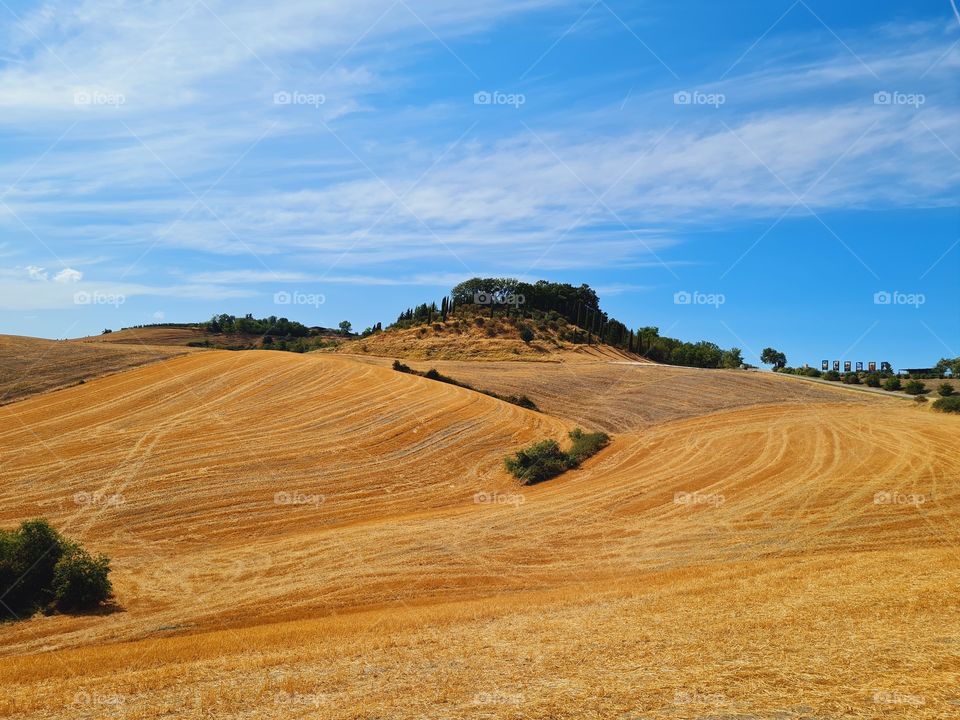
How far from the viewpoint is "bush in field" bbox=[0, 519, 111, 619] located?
23.2 meters

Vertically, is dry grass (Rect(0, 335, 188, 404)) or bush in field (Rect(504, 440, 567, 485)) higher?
dry grass (Rect(0, 335, 188, 404))

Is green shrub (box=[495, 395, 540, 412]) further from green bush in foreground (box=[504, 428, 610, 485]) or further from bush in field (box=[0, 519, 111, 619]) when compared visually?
bush in field (box=[0, 519, 111, 619])

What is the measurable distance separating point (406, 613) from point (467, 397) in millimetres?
33847

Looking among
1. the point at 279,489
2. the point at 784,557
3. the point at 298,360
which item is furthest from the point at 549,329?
the point at 784,557

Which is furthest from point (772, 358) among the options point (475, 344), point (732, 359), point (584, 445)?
point (584, 445)

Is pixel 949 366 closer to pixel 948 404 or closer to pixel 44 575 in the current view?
pixel 948 404

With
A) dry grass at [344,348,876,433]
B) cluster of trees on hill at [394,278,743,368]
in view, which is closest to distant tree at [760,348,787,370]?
cluster of trees on hill at [394,278,743,368]

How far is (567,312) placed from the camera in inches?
5202

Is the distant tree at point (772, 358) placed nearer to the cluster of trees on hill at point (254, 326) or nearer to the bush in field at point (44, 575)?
the cluster of trees on hill at point (254, 326)

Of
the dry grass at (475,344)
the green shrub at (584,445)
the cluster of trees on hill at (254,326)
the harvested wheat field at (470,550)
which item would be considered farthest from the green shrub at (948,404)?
the cluster of trees on hill at (254,326)

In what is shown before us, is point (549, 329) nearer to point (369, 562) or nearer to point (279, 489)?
point (279, 489)

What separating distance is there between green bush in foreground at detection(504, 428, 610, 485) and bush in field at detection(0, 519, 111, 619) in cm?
2278

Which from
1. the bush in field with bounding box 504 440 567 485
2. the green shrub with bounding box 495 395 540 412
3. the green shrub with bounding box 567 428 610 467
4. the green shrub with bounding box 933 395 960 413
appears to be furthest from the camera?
the green shrub with bounding box 495 395 540 412

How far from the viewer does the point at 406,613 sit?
71.3 feet
